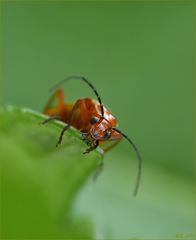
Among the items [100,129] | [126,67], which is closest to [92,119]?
[100,129]

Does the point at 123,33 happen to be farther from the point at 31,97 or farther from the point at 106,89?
the point at 31,97

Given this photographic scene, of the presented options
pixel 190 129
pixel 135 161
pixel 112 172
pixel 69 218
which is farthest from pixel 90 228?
pixel 190 129

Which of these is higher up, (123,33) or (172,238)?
(123,33)

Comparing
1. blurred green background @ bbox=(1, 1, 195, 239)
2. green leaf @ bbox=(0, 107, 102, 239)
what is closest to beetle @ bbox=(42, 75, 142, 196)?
blurred green background @ bbox=(1, 1, 195, 239)

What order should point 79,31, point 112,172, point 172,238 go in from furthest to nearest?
point 79,31, point 112,172, point 172,238

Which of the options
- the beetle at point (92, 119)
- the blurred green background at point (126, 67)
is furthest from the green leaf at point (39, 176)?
the blurred green background at point (126, 67)

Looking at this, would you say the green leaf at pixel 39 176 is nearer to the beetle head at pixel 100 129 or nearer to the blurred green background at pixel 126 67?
the beetle head at pixel 100 129

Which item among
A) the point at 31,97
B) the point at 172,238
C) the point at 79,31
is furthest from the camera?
the point at 79,31
